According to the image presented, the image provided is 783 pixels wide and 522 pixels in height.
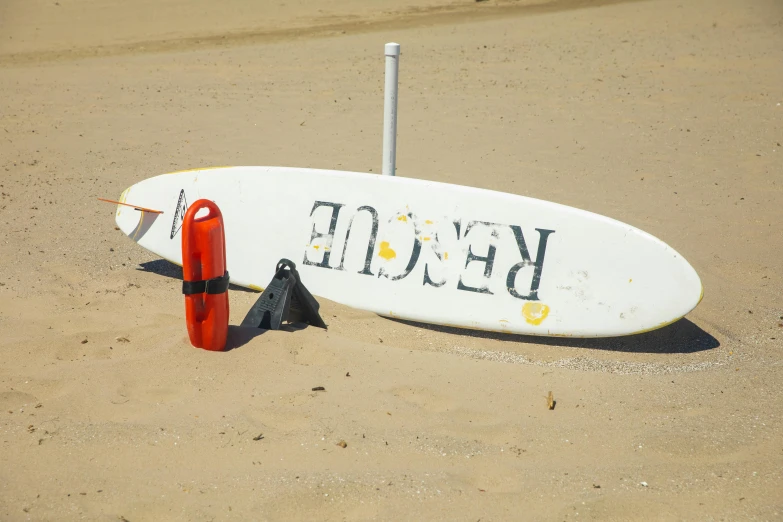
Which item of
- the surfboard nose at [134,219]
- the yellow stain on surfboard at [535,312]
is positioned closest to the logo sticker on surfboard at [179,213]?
the surfboard nose at [134,219]

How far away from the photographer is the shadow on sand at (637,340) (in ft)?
13.2

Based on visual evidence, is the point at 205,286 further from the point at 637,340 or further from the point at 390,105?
the point at 637,340

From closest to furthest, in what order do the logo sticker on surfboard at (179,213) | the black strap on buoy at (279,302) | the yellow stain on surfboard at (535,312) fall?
1. the black strap on buoy at (279,302)
2. the yellow stain on surfboard at (535,312)
3. the logo sticker on surfboard at (179,213)

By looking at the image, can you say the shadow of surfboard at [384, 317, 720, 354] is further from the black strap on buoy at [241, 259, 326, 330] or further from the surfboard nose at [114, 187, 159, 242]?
the surfboard nose at [114, 187, 159, 242]

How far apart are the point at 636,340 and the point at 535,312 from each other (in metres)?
0.59

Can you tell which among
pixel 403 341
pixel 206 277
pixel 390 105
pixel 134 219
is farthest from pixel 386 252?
pixel 134 219

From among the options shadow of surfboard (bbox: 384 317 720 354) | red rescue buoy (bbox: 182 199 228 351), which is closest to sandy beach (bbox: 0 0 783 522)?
shadow of surfboard (bbox: 384 317 720 354)

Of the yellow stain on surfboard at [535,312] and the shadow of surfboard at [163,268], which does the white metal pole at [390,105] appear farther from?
the shadow of surfboard at [163,268]

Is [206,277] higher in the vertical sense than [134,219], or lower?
lower

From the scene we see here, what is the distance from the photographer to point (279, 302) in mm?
3818

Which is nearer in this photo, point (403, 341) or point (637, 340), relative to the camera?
point (403, 341)

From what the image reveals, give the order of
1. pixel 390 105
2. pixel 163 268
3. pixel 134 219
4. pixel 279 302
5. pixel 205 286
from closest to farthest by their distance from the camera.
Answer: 1. pixel 205 286
2. pixel 279 302
3. pixel 390 105
4. pixel 134 219
5. pixel 163 268

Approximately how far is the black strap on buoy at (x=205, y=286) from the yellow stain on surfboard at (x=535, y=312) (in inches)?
60.7

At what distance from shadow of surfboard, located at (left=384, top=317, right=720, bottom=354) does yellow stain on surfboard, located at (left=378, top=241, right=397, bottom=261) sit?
1.11 ft
